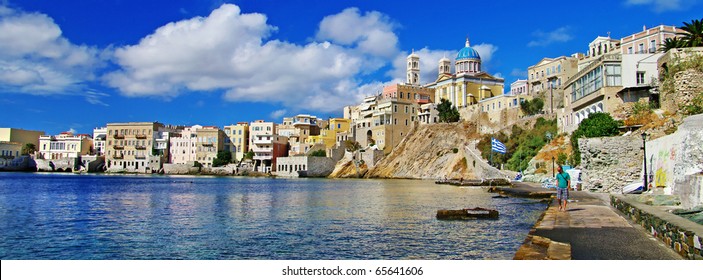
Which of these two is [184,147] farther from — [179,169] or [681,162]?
[681,162]

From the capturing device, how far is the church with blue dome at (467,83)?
8581 centimetres

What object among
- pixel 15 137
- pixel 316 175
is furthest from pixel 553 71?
pixel 15 137

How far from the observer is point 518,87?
75.6m

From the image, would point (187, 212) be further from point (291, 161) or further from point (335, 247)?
point (291, 161)

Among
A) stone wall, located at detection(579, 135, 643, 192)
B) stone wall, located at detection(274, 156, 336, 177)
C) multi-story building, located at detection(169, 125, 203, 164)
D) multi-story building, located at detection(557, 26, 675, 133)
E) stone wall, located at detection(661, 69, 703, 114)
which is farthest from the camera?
multi-story building, located at detection(169, 125, 203, 164)

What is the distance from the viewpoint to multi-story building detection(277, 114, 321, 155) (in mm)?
97312

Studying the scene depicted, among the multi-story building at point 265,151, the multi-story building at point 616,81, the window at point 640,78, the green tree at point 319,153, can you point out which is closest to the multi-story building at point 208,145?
the multi-story building at point 265,151

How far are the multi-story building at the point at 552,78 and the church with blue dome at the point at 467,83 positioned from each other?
12386mm

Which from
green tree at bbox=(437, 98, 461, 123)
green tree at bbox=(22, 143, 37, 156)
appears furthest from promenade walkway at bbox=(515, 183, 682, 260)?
green tree at bbox=(22, 143, 37, 156)

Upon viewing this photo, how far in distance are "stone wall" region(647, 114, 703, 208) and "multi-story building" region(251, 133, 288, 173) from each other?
3114 inches

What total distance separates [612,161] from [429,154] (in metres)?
59.0

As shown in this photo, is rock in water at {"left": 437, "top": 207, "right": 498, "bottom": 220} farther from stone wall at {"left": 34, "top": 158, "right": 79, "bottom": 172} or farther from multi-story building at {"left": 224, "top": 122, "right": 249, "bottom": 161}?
stone wall at {"left": 34, "top": 158, "right": 79, "bottom": 172}

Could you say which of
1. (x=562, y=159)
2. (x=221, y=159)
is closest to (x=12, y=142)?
(x=221, y=159)

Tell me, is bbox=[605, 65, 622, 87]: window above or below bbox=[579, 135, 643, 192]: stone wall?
above
